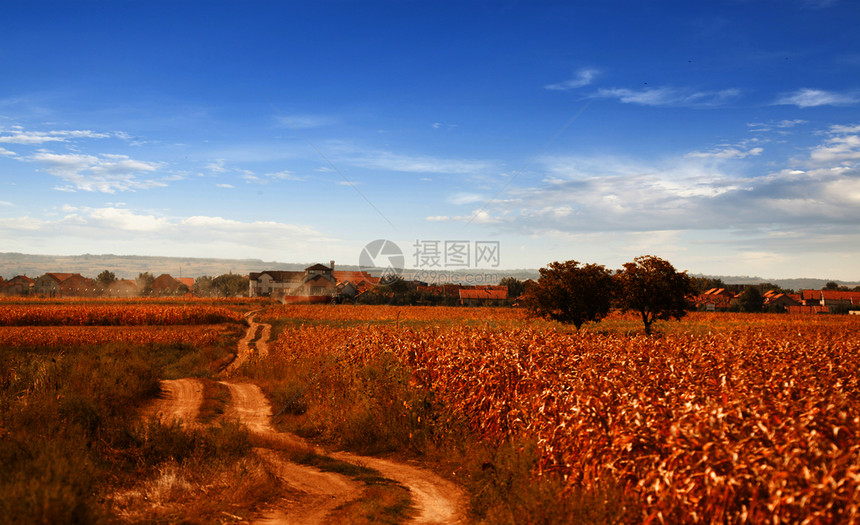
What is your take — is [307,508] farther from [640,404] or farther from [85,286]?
[85,286]

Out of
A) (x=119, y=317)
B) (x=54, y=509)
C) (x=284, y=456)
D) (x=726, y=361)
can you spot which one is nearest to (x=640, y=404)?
(x=726, y=361)

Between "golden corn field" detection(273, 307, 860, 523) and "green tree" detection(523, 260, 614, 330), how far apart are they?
905 inches

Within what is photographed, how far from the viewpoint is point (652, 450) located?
18.2 ft

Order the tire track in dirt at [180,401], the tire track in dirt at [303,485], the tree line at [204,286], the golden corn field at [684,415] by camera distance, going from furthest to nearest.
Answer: the tree line at [204,286], the tire track in dirt at [180,401], the tire track in dirt at [303,485], the golden corn field at [684,415]

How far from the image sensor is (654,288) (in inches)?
1292

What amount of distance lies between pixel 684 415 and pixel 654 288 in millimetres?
30046

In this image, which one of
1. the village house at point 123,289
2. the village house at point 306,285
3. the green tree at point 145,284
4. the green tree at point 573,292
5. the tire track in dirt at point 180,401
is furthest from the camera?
the green tree at point 145,284

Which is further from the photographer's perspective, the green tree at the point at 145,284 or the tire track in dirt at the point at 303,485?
the green tree at the point at 145,284

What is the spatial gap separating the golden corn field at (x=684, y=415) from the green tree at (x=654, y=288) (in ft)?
77.7

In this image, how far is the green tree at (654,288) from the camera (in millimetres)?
32875

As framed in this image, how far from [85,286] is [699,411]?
168 m

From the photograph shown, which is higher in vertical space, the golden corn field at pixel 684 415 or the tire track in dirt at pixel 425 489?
the golden corn field at pixel 684 415

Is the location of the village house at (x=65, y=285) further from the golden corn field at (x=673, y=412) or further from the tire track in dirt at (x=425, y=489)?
the golden corn field at (x=673, y=412)

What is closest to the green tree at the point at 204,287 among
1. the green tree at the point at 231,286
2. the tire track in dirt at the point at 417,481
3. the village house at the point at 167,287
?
the green tree at the point at 231,286
